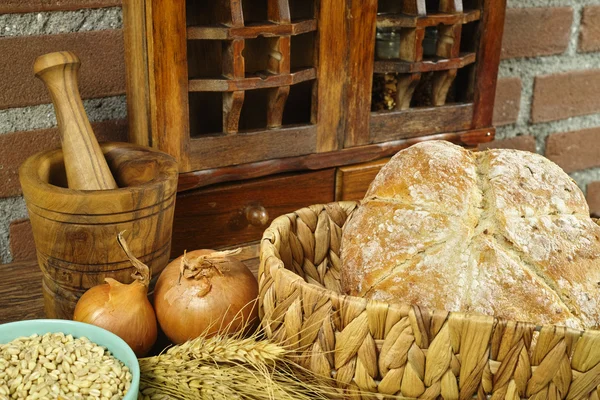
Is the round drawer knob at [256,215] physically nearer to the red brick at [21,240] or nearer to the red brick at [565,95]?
the red brick at [21,240]

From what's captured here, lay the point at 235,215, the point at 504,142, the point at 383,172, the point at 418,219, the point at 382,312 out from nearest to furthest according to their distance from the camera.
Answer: the point at 382,312
the point at 418,219
the point at 383,172
the point at 235,215
the point at 504,142

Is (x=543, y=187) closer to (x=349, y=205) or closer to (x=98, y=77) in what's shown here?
(x=349, y=205)

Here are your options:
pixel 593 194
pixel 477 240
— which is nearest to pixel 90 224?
pixel 477 240

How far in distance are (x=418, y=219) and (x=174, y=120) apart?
15.3 inches

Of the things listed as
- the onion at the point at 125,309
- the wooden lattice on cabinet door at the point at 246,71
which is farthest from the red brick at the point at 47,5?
the onion at the point at 125,309

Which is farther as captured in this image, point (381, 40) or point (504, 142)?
point (504, 142)

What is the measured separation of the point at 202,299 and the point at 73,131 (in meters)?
0.28

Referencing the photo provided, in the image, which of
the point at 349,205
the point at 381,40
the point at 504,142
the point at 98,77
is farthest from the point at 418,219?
the point at 504,142

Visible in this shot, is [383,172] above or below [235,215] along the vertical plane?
above

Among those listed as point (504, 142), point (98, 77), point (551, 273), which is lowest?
point (504, 142)

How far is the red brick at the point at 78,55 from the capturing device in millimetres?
1103

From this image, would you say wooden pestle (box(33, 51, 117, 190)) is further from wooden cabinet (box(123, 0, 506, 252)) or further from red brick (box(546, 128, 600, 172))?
red brick (box(546, 128, 600, 172))

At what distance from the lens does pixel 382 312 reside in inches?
30.1

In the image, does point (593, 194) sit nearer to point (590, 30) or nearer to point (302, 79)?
point (590, 30)
